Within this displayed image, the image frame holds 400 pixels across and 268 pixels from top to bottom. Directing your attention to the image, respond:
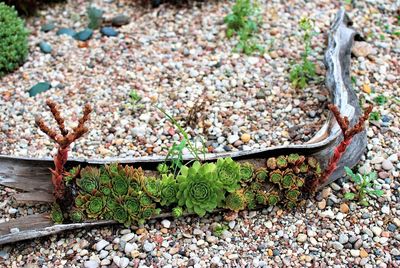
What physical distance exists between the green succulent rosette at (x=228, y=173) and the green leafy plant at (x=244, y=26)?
1494 millimetres

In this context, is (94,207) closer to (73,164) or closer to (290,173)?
(73,164)

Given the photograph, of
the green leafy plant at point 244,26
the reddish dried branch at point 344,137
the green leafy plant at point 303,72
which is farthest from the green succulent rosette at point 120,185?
the green leafy plant at point 244,26

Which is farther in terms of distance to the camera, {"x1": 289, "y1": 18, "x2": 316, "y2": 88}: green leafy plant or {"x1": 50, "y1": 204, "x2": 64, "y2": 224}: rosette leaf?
{"x1": 289, "y1": 18, "x2": 316, "y2": 88}: green leafy plant

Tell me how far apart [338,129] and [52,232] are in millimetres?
1780

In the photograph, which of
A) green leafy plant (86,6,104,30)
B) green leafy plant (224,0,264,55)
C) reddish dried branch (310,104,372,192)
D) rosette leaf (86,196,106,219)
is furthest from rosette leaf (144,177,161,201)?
green leafy plant (86,6,104,30)

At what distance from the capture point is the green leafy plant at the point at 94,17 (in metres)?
4.76

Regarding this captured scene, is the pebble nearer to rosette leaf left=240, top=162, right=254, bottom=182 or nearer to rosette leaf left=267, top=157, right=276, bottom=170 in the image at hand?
rosette leaf left=240, top=162, right=254, bottom=182

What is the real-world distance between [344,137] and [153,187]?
1.09 meters

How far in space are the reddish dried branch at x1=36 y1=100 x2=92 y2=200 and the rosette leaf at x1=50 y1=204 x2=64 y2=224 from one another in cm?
7

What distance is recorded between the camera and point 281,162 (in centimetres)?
331

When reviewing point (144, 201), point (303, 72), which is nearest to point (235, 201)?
point (144, 201)

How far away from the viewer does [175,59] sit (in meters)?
4.45

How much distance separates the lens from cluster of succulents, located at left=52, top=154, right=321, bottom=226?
318 cm

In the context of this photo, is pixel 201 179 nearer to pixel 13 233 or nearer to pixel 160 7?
pixel 13 233
